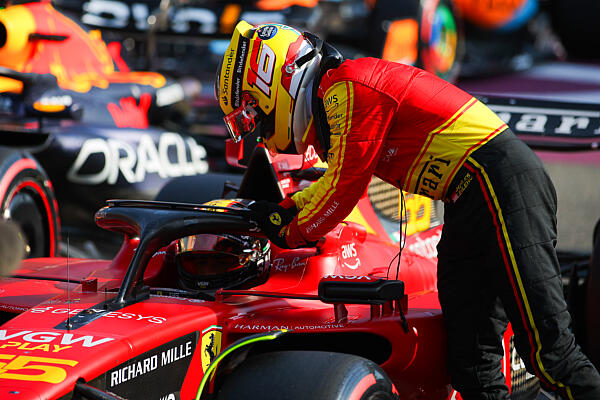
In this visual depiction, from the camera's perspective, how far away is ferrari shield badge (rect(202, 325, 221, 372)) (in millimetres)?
2811

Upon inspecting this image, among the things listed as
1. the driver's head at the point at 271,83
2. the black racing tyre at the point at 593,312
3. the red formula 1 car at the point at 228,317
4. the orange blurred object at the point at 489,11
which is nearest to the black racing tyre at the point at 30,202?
the red formula 1 car at the point at 228,317

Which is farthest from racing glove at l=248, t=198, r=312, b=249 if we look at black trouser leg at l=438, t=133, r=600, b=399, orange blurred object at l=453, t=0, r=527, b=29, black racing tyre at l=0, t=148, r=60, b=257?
orange blurred object at l=453, t=0, r=527, b=29

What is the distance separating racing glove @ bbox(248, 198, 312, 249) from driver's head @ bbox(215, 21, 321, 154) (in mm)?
282

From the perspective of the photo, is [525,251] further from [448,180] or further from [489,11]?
[489,11]

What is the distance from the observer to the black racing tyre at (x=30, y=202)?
15.3ft

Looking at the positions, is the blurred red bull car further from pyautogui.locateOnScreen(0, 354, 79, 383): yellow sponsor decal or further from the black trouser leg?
the black trouser leg

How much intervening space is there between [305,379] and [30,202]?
2915 millimetres

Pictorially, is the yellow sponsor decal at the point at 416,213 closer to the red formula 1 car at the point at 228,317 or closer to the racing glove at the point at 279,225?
the red formula 1 car at the point at 228,317

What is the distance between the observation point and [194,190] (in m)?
4.60

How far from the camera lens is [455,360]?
3.11m

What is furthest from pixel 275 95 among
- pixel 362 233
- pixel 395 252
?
pixel 395 252

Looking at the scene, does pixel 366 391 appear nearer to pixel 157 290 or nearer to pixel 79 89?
pixel 157 290

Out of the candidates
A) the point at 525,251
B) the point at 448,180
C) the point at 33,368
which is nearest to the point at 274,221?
the point at 448,180

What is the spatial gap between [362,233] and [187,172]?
9.72 ft
